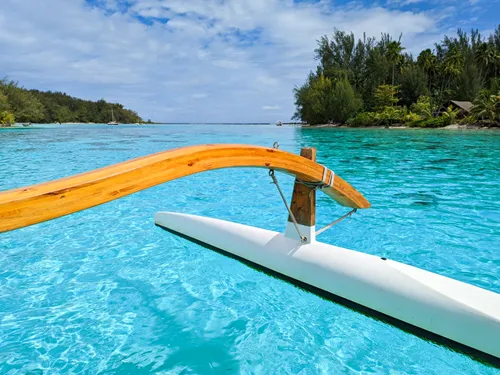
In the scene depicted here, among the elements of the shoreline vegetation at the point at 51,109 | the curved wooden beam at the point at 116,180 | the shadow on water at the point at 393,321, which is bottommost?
the shadow on water at the point at 393,321

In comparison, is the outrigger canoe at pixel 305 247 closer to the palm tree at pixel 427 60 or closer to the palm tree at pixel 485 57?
the palm tree at pixel 427 60

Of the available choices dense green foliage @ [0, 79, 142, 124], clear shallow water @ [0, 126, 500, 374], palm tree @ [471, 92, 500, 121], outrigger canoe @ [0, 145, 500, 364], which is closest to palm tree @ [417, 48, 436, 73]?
palm tree @ [471, 92, 500, 121]

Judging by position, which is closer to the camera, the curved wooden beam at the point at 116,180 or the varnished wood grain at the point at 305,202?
the curved wooden beam at the point at 116,180

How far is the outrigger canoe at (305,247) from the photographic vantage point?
4.98ft

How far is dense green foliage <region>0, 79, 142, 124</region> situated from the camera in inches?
3147

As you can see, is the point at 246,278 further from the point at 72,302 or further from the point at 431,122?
the point at 431,122

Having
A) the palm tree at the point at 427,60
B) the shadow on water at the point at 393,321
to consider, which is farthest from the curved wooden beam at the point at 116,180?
the palm tree at the point at 427,60

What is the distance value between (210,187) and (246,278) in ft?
19.7

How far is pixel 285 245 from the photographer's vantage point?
3.43 m

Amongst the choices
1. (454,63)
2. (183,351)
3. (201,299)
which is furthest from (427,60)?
(183,351)

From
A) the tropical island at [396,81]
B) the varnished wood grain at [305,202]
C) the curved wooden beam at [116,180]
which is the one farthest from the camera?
the tropical island at [396,81]

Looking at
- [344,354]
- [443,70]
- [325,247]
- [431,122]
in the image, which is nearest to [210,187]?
[325,247]

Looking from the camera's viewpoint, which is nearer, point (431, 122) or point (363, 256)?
point (363, 256)

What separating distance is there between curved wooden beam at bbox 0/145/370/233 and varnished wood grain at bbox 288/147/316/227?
0.52 m
